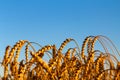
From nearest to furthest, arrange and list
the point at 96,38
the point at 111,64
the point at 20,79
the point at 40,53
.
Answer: the point at 20,79 → the point at 40,53 → the point at 111,64 → the point at 96,38

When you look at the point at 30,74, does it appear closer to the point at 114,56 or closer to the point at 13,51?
the point at 13,51

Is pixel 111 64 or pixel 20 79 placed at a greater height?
pixel 111 64

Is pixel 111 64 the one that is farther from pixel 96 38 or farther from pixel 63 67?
pixel 63 67

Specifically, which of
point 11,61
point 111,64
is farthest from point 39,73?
point 111,64

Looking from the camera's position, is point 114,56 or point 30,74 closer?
point 30,74

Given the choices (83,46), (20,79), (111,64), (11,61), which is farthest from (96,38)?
(20,79)

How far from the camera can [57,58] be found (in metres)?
2.08

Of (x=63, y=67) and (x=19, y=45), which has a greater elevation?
(x=19, y=45)

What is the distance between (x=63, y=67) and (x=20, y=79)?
52cm

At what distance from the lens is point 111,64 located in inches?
96.2

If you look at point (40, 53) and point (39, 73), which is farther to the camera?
point (39, 73)

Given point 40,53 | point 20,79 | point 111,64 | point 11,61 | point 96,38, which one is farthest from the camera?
point 96,38

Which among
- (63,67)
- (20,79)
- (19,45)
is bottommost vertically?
(20,79)

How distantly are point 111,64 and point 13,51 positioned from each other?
30.9 inches
